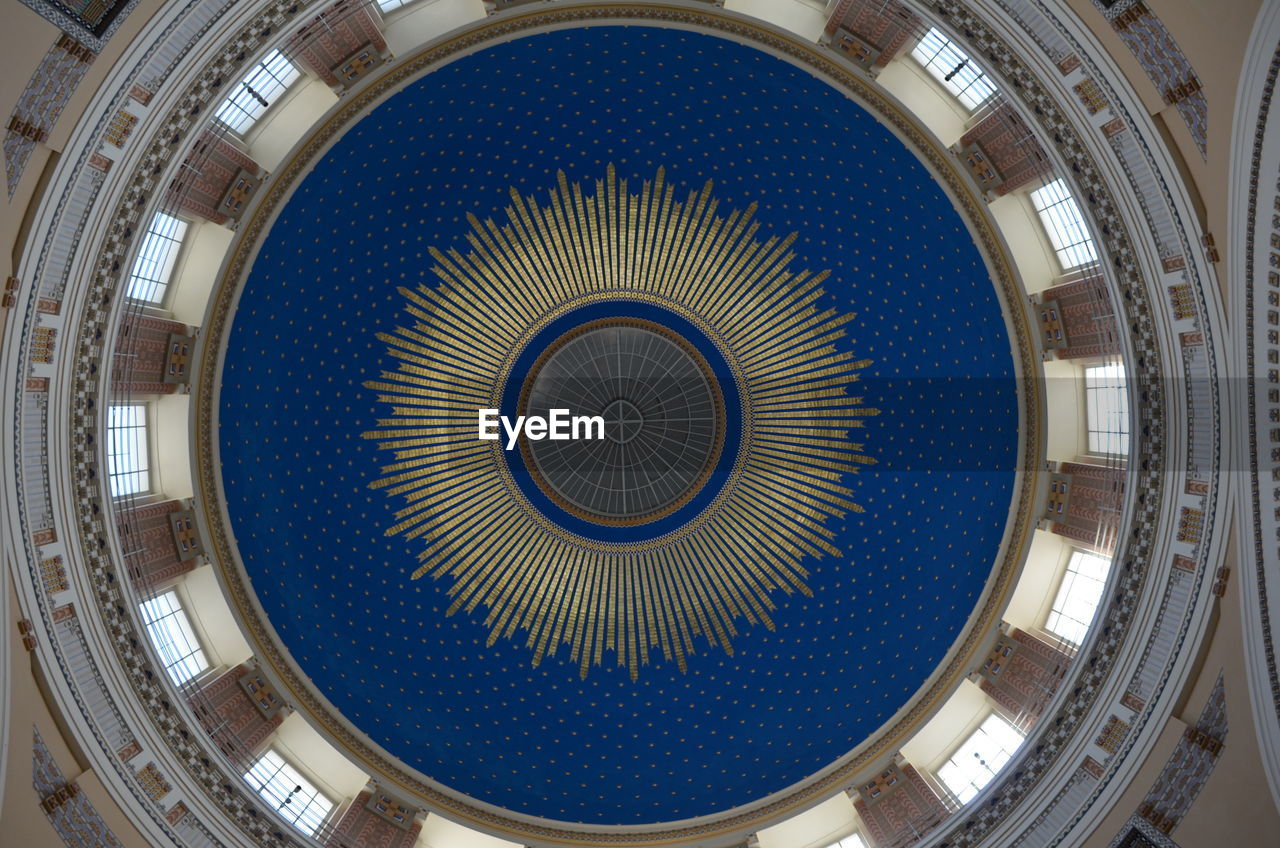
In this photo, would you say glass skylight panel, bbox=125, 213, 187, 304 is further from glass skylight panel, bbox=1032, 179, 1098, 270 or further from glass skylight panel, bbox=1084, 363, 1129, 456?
glass skylight panel, bbox=1084, 363, 1129, 456

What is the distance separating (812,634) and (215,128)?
1681 centimetres

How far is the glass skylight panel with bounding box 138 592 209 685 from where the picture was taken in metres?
18.1

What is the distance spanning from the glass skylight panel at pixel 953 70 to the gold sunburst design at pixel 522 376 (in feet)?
15.7

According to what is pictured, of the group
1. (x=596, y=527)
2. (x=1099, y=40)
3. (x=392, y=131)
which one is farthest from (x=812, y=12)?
(x=596, y=527)

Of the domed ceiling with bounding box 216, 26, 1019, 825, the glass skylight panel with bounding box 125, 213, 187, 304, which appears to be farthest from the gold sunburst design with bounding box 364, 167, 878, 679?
the glass skylight panel with bounding box 125, 213, 187, 304

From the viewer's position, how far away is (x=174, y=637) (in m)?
18.7

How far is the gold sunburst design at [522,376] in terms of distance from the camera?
2067 centimetres

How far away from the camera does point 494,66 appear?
1883 cm

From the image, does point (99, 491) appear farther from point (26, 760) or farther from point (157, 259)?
point (157, 259)

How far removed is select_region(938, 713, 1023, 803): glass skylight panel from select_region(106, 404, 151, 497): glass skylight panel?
18.3m

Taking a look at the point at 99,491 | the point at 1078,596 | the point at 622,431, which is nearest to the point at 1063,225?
the point at 1078,596

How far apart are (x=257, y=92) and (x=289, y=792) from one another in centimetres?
1474

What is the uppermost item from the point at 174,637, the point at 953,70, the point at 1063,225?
the point at 953,70

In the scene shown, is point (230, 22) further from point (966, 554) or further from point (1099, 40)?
point (966, 554)
